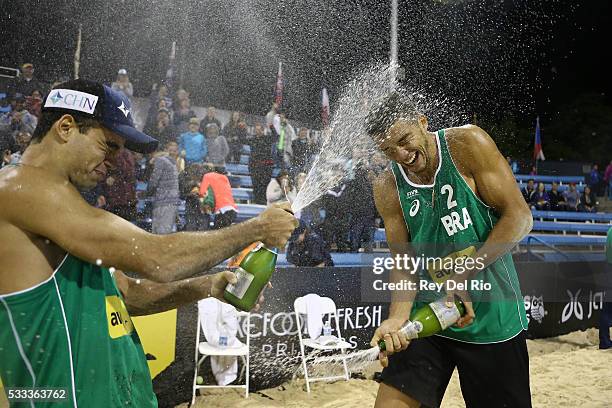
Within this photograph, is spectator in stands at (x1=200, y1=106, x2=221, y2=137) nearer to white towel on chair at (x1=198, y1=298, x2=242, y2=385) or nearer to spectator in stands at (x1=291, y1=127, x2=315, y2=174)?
spectator in stands at (x1=291, y1=127, x2=315, y2=174)

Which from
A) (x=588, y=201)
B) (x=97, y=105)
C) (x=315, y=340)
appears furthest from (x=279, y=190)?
(x=588, y=201)

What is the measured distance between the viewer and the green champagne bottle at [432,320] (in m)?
2.28

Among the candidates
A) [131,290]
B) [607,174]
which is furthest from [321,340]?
[607,174]

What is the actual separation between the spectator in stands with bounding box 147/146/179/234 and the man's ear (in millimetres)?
3549

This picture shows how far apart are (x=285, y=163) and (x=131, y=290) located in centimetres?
423

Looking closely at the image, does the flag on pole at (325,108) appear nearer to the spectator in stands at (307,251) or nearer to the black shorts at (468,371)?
the spectator in stands at (307,251)

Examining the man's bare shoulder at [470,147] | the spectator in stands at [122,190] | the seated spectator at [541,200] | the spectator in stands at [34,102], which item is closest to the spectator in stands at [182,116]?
the spectator in stands at [122,190]

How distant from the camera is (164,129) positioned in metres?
5.79

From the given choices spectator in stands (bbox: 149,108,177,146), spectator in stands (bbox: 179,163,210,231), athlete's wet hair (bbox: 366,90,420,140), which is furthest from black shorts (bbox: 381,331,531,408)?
spectator in stands (bbox: 149,108,177,146)

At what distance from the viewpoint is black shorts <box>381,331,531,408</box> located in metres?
2.32

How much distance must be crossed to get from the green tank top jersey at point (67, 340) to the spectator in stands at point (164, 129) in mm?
4226

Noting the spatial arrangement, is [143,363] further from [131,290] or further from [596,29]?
[596,29]

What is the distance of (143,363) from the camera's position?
1.75 meters

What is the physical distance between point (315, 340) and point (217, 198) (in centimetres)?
166
